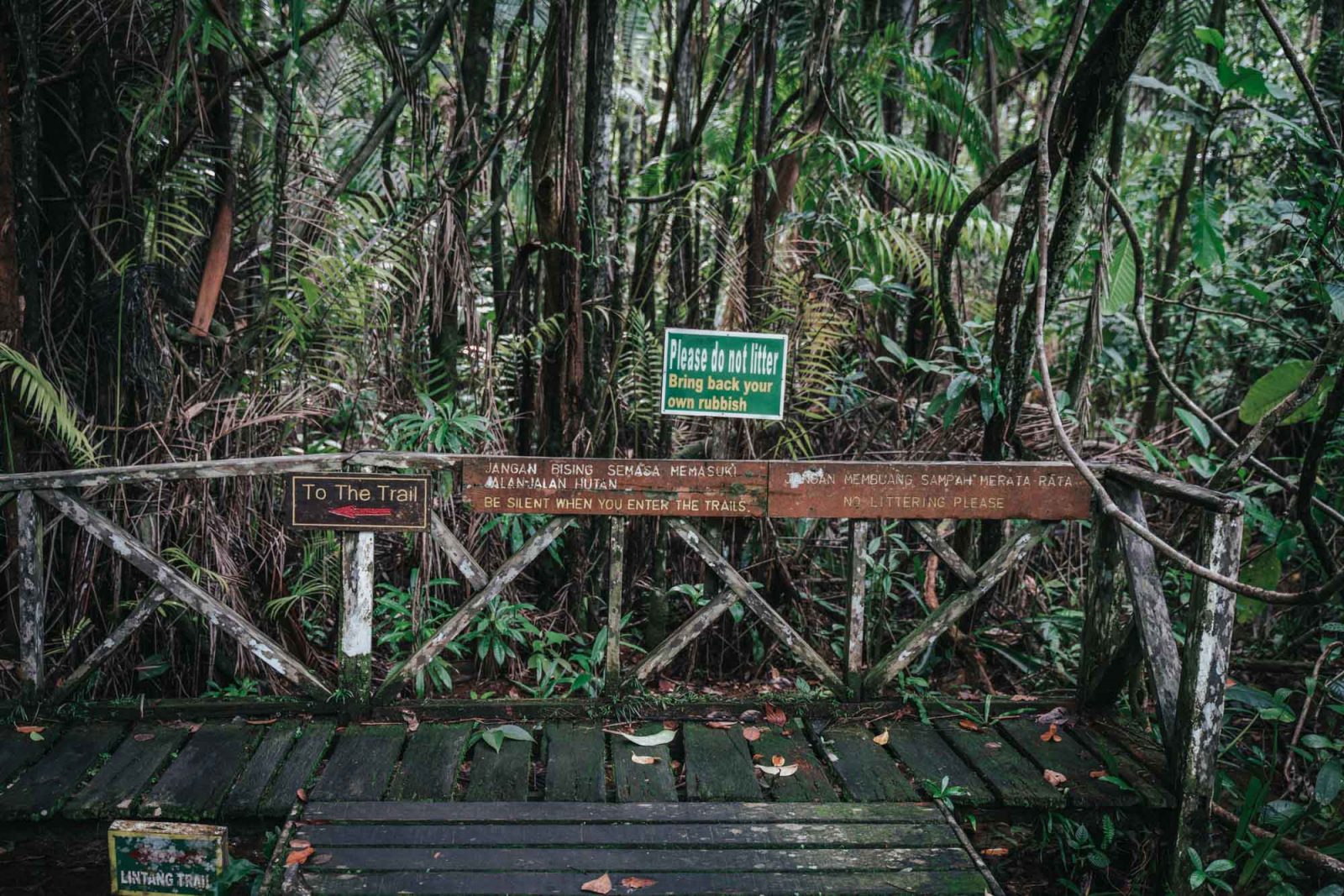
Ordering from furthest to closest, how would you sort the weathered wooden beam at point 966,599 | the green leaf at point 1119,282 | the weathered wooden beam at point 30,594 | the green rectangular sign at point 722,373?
the green leaf at point 1119,282 < the green rectangular sign at point 722,373 < the weathered wooden beam at point 966,599 < the weathered wooden beam at point 30,594

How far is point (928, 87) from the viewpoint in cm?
525

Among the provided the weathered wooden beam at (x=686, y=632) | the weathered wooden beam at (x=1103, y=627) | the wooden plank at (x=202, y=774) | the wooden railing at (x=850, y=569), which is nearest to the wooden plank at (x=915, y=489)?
the wooden railing at (x=850, y=569)

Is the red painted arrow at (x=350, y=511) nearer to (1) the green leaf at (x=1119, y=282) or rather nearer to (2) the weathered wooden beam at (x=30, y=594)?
(2) the weathered wooden beam at (x=30, y=594)

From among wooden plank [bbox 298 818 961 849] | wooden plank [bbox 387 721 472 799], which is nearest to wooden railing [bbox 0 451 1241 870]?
wooden plank [bbox 387 721 472 799]

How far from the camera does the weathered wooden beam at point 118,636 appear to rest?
2953 millimetres

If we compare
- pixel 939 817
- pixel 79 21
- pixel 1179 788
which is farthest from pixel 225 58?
pixel 1179 788

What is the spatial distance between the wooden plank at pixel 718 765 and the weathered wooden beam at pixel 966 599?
2.11 ft

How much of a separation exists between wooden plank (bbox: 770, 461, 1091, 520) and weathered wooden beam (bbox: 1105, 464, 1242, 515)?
17 centimetres

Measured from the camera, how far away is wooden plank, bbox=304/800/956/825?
251 centimetres

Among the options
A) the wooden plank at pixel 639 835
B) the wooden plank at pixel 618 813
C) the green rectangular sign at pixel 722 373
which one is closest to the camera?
the wooden plank at pixel 639 835

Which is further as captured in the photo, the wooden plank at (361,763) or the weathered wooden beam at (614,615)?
the weathered wooden beam at (614,615)

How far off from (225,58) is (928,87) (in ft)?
12.1

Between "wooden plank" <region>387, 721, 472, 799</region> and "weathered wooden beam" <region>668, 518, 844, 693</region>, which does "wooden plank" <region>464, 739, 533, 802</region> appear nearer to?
"wooden plank" <region>387, 721, 472, 799</region>

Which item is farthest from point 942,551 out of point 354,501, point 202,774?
point 202,774
